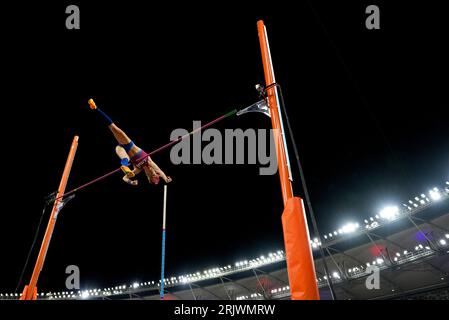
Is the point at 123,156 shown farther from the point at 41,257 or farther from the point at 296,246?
the point at 296,246

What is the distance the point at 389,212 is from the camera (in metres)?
16.9

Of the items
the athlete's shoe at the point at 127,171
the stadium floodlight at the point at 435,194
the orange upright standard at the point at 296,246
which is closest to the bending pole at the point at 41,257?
the athlete's shoe at the point at 127,171

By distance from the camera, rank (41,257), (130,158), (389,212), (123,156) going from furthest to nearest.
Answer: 1. (389,212)
2. (130,158)
3. (123,156)
4. (41,257)

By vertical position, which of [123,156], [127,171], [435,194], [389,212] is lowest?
[127,171]

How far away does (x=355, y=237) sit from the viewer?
720 inches

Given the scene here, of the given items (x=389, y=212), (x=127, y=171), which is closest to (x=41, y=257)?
(x=127, y=171)

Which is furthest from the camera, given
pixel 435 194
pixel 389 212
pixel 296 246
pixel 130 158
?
pixel 389 212

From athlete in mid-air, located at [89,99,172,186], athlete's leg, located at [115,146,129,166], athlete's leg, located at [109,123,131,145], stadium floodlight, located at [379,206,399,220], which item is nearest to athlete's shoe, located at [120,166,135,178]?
athlete in mid-air, located at [89,99,172,186]

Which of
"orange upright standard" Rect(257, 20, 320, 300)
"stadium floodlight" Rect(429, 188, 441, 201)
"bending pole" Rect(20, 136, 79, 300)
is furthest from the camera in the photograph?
"stadium floodlight" Rect(429, 188, 441, 201)

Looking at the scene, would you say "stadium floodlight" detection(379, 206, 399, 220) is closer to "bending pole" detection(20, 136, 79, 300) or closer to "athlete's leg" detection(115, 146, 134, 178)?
"athlete's leg" detection(115, 146, 134, 178)

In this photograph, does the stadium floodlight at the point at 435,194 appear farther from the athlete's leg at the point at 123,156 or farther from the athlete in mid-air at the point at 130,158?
the athlete's leg at the point at 123,156

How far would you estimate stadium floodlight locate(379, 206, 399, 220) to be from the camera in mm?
16812

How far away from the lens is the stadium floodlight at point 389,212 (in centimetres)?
1681
